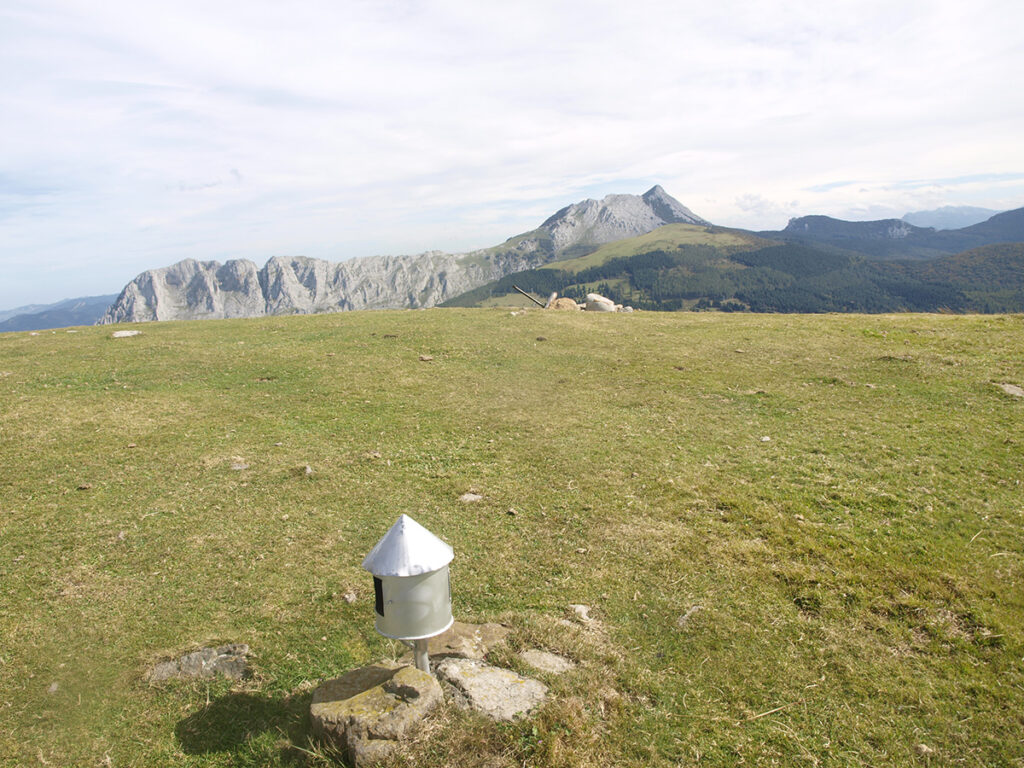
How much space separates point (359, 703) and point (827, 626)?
7.13 meters

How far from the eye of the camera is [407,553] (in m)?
6.42

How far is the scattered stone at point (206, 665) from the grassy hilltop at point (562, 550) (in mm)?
243

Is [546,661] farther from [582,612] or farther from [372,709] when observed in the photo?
[372,709]

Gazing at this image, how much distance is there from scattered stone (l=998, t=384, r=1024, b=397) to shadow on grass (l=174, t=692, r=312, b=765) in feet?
74.6

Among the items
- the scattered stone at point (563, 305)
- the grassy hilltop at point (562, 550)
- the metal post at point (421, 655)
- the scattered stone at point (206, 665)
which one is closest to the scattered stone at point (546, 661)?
the grassy hilltop at point (562, 550)

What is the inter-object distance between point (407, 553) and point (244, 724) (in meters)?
3.40

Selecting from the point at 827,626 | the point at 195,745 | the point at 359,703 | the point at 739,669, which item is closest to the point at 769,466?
the point at 827,626

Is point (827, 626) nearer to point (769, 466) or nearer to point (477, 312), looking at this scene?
point (769, 466)

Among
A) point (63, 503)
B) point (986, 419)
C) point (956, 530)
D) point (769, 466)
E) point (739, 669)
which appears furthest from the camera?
point (986, 419)

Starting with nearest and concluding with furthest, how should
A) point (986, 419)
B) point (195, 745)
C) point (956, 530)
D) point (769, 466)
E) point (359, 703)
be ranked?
1. point (359, 703)
2. point (195, 745)
3. point (956, 530)
4. point (769, 466)
5. point (986, 419)

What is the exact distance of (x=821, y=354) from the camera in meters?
25.0

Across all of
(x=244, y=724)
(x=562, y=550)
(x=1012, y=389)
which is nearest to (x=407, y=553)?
(x=244, y=724)

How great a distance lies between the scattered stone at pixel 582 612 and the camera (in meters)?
9.12

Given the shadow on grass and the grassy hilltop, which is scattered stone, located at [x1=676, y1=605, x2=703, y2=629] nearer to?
the grassy hilltop
